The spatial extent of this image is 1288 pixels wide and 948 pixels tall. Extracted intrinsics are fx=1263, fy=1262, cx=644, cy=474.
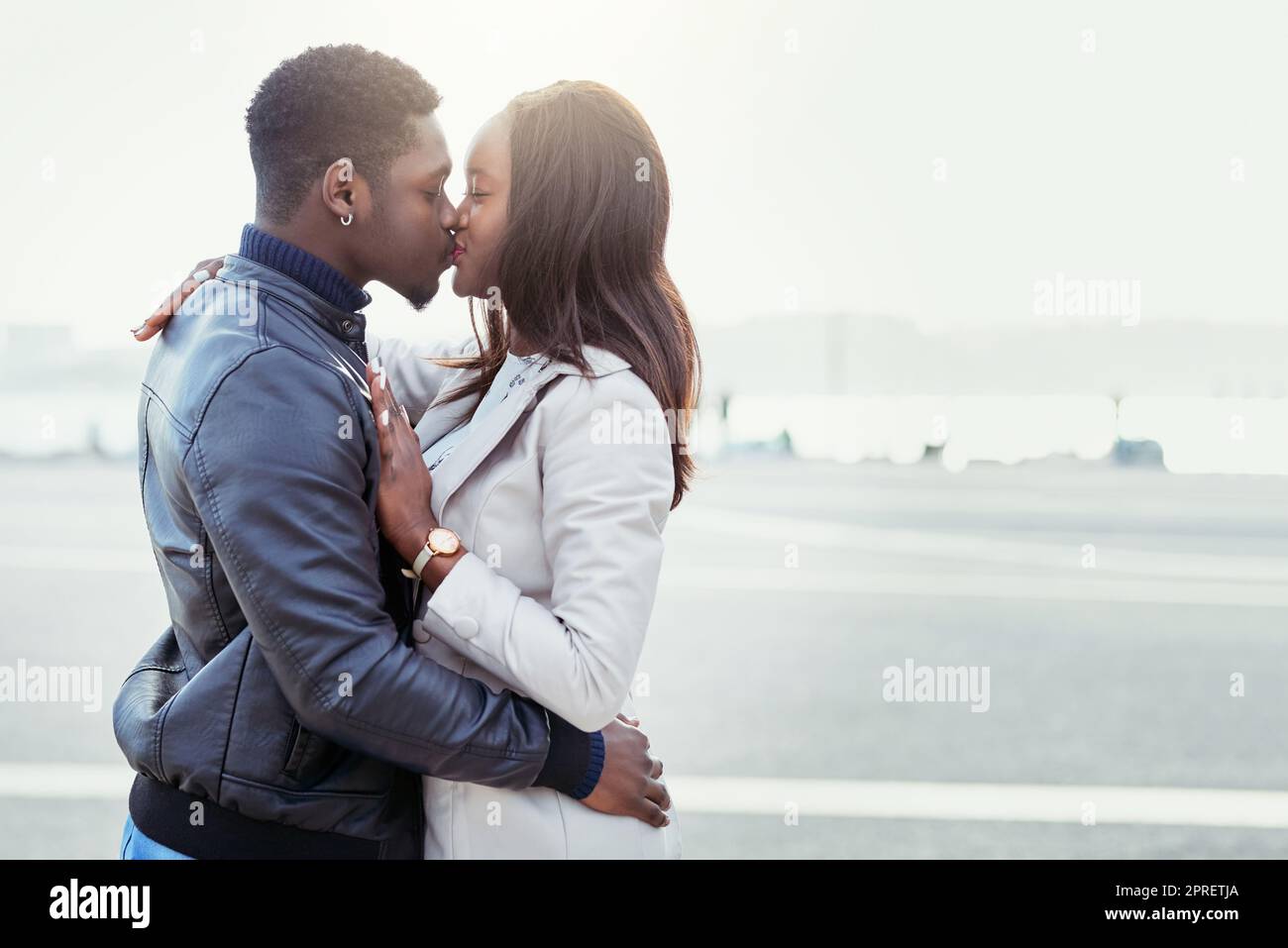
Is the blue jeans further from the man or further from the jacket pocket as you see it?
the jacket pocket

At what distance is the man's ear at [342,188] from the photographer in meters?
2.09

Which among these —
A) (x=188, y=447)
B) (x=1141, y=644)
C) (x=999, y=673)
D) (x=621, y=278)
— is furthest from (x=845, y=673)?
(x=188, y=447)

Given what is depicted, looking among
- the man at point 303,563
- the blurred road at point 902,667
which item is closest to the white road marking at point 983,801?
the blurred road at point 902,667

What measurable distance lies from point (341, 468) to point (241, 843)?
0.59 metres

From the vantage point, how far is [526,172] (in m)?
2.22

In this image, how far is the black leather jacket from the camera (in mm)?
1816

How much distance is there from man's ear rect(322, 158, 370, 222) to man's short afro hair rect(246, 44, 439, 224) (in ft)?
0.05

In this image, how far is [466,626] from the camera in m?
1.97

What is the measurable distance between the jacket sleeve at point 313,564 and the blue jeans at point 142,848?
0.34 metres

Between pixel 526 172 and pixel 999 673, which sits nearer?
pixel 526 172

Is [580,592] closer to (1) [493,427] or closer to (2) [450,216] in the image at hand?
(1) [493,427]

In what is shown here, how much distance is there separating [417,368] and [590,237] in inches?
31.3
